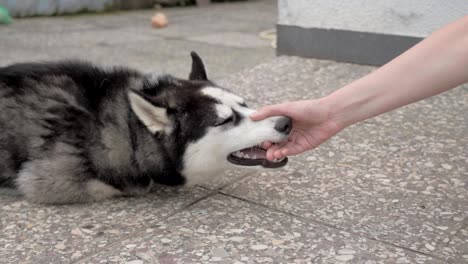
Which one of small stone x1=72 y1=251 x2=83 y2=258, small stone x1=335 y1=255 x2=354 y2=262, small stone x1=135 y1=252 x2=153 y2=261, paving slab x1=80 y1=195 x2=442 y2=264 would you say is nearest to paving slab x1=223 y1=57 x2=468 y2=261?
paving slab x1=80 y1=195 x2=442 y2=264

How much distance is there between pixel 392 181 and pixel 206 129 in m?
1.06

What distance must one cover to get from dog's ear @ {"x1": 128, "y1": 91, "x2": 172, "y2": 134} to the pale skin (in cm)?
42

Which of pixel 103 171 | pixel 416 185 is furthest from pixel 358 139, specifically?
pixel 103 171

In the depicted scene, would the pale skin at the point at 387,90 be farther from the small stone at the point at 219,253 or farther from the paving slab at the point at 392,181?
the small stone at the point at 219,253

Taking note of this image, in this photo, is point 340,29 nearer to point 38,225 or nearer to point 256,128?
point 256,128

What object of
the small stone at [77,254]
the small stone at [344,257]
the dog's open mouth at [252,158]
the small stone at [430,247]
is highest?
the dog's open mouth at [252,158]

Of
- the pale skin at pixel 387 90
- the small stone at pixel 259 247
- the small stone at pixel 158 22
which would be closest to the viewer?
the pale skin at pixel 387 90

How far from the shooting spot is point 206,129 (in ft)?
9.02

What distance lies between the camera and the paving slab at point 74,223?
2418 mm

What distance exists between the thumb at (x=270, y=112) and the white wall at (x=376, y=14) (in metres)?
2.67

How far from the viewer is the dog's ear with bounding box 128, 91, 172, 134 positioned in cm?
266

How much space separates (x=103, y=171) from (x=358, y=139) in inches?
66.2

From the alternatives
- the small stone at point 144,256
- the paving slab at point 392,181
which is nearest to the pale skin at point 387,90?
the paving slab at point 392,181

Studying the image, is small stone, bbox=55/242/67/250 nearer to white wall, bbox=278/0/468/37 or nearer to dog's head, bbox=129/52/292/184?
dog's head, bbox=129/52/292/184
